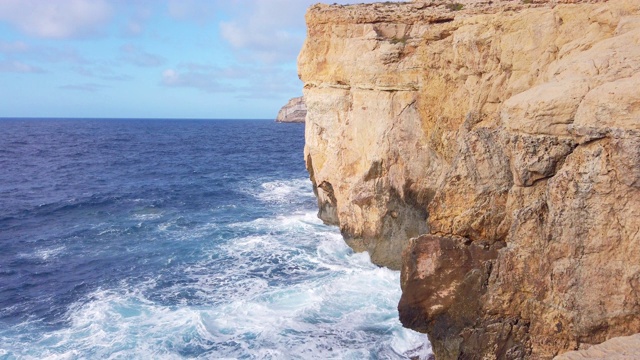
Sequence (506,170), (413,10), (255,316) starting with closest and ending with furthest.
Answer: (506,170) < (255,316) < (413,10)

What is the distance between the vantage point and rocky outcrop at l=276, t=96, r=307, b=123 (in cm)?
15625

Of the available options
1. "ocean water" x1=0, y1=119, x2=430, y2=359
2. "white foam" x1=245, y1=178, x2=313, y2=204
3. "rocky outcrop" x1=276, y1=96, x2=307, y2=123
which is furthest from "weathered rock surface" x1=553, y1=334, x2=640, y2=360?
"rocky outcrop" x1=276, y1=96, x2=307, y2=123

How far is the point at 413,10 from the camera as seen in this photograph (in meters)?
22.8

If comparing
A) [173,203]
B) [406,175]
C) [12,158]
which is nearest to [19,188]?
[173,203]

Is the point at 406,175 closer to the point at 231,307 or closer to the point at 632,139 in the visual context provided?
the point at 231,307

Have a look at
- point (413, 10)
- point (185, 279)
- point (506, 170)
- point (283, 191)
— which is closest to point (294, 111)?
point (283, 191)

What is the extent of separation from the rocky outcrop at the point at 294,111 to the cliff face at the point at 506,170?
5213 inches

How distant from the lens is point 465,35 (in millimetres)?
17250

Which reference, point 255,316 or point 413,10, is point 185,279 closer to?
point 255,316

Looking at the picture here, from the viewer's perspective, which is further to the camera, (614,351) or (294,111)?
(294,111)

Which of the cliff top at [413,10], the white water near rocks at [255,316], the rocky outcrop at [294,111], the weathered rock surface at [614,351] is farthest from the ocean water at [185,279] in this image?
the rocky outcrop at [294,111]

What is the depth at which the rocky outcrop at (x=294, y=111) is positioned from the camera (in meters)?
156

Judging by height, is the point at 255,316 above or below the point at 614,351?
below

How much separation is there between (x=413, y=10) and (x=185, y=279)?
53.4 ft
